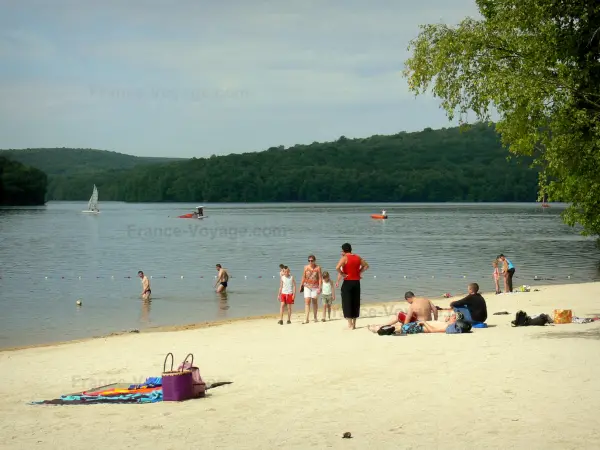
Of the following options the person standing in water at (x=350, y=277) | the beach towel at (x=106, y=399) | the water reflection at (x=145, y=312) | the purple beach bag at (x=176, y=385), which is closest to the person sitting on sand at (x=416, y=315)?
the person standing in water at (x=350, y=277)

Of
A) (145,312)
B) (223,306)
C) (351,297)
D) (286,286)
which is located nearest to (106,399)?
(351,297)

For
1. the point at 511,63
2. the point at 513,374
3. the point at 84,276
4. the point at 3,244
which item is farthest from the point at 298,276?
the point at 3,244

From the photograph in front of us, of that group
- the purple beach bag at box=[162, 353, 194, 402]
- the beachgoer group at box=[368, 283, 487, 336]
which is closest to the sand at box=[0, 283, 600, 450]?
the purple beach bag at box=[162, 353, 194, 402]

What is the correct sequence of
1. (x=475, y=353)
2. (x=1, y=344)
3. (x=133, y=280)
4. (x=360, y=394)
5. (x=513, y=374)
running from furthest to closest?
1. (x=133, y=280)
2. (x=1, y=344)
3. (x=475, y=353)
4. (x=513, y=374)
5. (x=360, y=394)

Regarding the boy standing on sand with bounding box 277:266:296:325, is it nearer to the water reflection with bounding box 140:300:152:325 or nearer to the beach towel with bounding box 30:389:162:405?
the water reflection with bounding box 140:300:152:325

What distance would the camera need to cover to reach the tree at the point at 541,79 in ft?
53.6

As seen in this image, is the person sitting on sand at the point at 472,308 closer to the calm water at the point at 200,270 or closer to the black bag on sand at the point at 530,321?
the black bag on sand at the point at 530,321

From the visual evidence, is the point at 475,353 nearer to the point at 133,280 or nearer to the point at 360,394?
the point at 360,394

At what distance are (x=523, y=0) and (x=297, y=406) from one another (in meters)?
9.95

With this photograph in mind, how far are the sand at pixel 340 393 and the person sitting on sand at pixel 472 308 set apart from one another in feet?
1.84

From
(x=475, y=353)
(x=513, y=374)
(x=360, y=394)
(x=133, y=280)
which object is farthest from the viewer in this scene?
(x=133, y=280)

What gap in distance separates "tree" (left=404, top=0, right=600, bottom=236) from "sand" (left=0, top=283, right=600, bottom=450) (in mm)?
3480

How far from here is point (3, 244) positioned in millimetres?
87062

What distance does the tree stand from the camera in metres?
16.3
